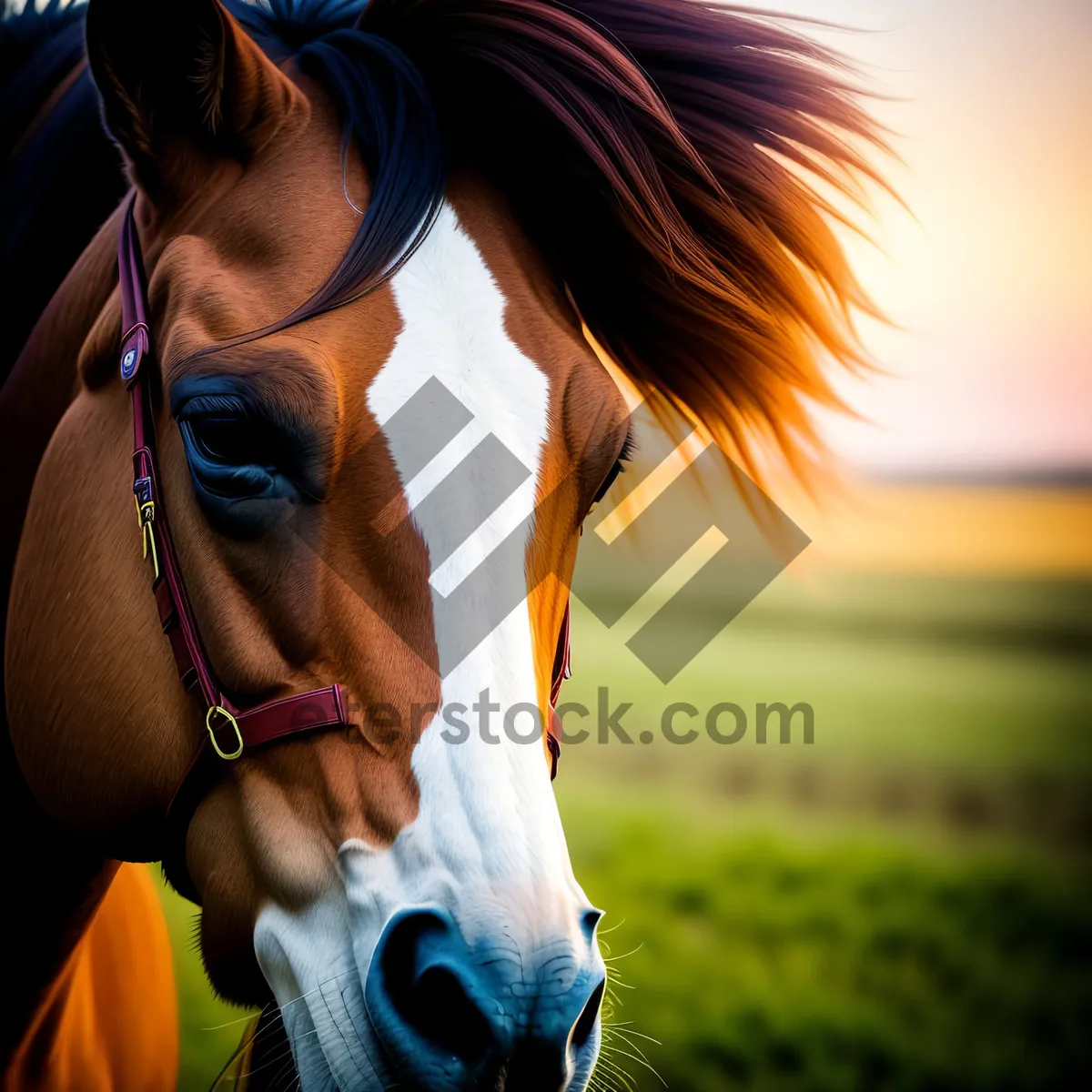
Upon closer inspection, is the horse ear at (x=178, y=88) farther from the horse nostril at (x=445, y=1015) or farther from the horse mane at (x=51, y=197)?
the horse nostril at (x=445, y=1015)

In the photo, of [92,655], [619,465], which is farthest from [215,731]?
[619,465]

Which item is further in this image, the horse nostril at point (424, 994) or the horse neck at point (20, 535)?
the horse neck at point (20, 535)

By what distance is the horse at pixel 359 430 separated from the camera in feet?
3.20

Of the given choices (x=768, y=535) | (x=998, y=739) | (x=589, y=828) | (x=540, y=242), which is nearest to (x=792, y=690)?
(x=998, y=739)

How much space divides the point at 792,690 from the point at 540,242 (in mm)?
7962

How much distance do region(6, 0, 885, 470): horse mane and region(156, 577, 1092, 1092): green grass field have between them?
3.32 ft

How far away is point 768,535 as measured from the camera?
1973mm

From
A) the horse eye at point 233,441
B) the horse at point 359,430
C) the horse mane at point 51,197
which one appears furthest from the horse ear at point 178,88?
the horse eye at point 233,441

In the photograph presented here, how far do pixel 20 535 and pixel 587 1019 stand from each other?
1.18 meters

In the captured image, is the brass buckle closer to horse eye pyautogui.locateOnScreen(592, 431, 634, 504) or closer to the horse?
the horse

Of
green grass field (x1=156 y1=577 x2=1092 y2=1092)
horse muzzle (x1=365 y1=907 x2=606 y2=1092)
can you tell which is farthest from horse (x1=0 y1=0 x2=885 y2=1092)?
green grass field (x1=156 y1=577 x2=1092 y2=1092)

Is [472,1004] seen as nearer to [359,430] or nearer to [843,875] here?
[359,430]

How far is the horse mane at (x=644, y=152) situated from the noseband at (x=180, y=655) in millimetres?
375

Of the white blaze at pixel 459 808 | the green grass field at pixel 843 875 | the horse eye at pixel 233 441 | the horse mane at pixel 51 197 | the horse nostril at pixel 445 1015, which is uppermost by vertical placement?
the horse mane at pixel 51 197
